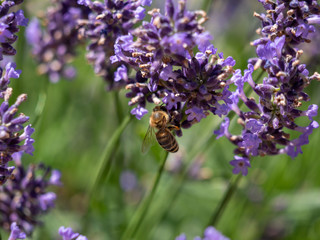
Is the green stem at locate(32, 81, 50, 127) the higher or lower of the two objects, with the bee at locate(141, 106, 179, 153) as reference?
higher

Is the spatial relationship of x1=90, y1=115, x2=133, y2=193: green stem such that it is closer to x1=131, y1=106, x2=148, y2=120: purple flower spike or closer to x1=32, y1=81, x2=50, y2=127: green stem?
x1=131, y1=106, x2=148, y2=120: purple flower spike

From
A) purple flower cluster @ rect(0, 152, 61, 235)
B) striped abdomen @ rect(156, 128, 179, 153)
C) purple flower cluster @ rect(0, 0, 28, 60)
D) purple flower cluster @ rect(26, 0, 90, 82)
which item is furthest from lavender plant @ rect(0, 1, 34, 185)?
purple flower cluster @ rect(26, 0, 90, 82)

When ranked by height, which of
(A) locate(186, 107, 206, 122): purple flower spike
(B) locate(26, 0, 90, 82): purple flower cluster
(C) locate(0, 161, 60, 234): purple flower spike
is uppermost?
(B) locate(26, 0, 90, 82): purple flower cluster

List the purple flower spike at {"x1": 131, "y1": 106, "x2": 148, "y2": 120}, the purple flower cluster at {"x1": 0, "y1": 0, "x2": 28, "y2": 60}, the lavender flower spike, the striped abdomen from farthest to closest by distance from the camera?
the striped abdomen, the purple flower spike at {"x1": 131, "y1": 106, "x2": 148, "y2": 120}, the purple flower cluster at {"x1": 0, "y1": 0, "x2": 28, "y2": 60}, the lavender flower spike

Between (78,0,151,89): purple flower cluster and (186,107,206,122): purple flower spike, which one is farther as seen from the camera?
(78,0,151,89): purple flower cluster

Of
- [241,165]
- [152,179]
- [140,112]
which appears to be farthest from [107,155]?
[152,179]

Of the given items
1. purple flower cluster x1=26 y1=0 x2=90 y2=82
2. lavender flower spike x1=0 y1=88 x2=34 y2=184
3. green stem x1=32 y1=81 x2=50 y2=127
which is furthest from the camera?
purple flower cluster x1=26 y1=0 x2=90 y2=82

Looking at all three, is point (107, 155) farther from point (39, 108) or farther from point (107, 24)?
point (107, 24)
